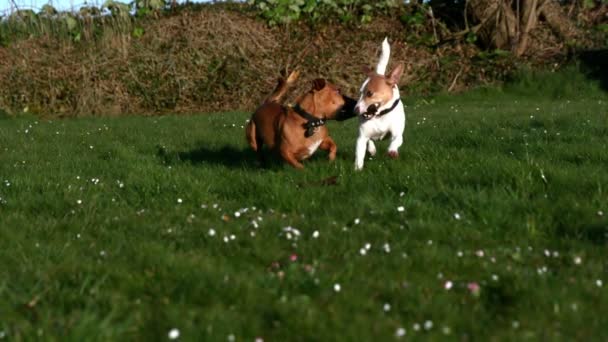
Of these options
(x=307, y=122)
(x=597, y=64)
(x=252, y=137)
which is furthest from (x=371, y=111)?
(x=597, y=64)

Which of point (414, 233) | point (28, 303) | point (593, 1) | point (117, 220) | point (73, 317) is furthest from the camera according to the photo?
point (593, 1)

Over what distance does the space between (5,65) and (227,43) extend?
5589 mm

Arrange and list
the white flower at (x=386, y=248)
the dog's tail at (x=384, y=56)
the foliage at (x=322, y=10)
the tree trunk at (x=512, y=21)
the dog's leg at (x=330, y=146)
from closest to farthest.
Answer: the white flower at (x=386, y=248) < the dog's leg at (x=330, y=146) < the dog's tail at (x=384, y=56) < the tree trunk at (x=512, y=21) < the foliage at (x=322, y=10)

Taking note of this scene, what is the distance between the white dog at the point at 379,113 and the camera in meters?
6.71

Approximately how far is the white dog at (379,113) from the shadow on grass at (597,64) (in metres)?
10.6

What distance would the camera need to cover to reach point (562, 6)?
20.4 metres

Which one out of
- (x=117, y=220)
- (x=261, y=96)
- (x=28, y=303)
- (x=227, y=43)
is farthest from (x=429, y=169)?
(x=227, y=43)

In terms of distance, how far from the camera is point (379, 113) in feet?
22.5

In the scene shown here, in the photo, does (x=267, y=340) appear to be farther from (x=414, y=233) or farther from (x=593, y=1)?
(x=593, y=1)

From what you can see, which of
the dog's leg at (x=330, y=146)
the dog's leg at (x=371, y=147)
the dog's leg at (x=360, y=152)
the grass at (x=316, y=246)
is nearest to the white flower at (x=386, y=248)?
the grass at (x=316, y=246)

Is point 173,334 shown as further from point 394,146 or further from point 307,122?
point 394,146

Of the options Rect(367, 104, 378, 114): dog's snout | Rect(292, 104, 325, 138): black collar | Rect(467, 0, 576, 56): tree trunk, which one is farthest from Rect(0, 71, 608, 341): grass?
Rect(467, 0, 576, 56): tree trunk

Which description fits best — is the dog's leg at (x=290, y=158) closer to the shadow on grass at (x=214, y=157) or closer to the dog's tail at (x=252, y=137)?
the shadow on grass at (x=214, y=157)

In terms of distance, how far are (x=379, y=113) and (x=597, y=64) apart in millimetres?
12066
